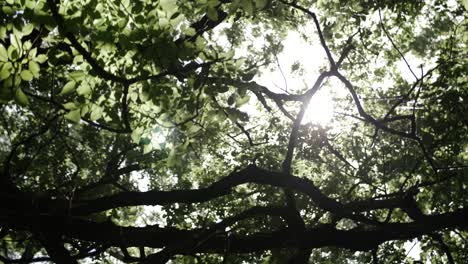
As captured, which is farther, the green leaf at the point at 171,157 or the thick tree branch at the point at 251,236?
the thick tree branch at the point at 251,236

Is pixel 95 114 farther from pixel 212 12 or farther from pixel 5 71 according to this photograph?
pixel 212 12

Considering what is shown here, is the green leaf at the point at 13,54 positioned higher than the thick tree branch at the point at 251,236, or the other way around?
the thick tree branch at the point at 251,236

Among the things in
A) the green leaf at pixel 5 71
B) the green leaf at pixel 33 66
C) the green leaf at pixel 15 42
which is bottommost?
the green leaf at pixel 5 71

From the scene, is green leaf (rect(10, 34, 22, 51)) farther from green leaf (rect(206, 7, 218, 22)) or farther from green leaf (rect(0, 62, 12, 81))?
green leaf (rect(206, 7, 218, 22))

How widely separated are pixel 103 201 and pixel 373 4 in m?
6.43

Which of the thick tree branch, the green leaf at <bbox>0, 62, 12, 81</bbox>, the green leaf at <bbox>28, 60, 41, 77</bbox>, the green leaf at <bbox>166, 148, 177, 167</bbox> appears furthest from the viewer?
the thick tree branch

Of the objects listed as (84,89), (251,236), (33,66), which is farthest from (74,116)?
(251,236)

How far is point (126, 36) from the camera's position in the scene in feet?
9.08

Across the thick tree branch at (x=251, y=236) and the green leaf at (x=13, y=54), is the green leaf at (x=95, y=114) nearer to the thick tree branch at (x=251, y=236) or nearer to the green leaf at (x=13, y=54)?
the green leaf at (x=13, y=54)

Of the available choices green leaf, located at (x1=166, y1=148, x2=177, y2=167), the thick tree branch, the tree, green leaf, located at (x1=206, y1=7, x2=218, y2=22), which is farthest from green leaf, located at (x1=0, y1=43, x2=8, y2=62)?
the thick tree branch

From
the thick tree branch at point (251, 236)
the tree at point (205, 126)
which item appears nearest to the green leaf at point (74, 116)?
the tree at point (205, 126)

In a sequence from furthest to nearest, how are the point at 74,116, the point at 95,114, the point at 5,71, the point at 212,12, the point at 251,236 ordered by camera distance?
the point at 251,236 < the point at 95,114 < the point at 74,116 < the point at 212,12 < the point at 5,71

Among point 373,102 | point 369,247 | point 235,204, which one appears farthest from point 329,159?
point 369,247

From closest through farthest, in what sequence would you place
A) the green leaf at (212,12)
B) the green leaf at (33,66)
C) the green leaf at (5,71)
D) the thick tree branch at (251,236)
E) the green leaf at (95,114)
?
the green leaf at (5,71), the green leaf at (33,66), the green leaf at (212,12), the green leaf at (95,114), the thick tree branch at (251,236)
